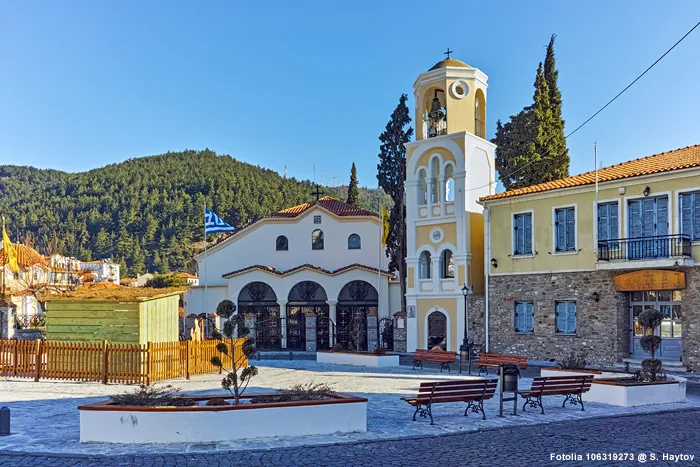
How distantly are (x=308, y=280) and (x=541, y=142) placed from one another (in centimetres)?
1433

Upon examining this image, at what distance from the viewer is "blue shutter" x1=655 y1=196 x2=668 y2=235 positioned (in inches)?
941

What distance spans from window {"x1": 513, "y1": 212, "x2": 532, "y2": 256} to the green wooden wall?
14.9 m

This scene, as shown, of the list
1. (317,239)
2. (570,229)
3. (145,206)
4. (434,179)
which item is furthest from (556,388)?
(145,206)

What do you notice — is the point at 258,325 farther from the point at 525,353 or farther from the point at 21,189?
the point at 21,189

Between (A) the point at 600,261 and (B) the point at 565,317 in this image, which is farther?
(B) the point at 565,317

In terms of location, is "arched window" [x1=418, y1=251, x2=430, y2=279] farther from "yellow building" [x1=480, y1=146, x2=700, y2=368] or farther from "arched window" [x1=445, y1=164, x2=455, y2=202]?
"yellow building" [x1=480, y1=146, x2=700, y2=368]

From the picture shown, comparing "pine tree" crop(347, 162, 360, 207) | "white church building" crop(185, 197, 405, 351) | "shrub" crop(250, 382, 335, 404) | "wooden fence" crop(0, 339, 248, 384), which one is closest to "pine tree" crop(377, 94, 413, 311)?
"white church building" crop(185, 197, 405, 351)

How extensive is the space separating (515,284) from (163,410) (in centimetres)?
2028

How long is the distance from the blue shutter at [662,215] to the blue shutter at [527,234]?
17.7ft

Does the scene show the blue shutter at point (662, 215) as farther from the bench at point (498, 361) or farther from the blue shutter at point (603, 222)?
the bench at point (498, 361)

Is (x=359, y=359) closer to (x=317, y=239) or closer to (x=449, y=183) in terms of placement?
(x=449, y=183)

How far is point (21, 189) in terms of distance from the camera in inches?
5822

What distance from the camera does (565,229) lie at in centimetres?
2722

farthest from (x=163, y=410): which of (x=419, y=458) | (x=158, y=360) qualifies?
(x=158, y=360)
